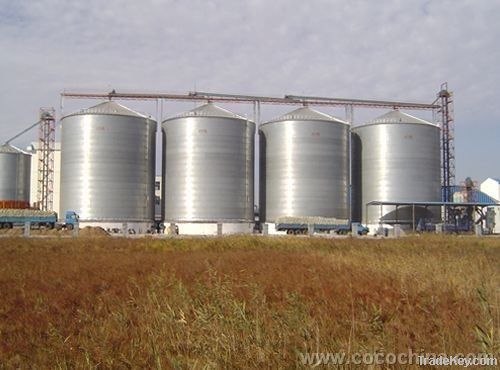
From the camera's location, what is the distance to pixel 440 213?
60.4 metres

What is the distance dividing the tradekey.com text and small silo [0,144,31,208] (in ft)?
257

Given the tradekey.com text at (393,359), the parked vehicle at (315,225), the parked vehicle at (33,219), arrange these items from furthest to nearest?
the parked vehicle at (33,219) < the parked vehicle at (315,225) < the tradekey.com text at (393,359)

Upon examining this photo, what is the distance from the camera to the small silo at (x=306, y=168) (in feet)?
185

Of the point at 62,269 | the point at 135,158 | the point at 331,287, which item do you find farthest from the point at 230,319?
the point at 135,158

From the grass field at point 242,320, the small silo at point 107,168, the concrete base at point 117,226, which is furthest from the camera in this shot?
the small silo at point 107,168

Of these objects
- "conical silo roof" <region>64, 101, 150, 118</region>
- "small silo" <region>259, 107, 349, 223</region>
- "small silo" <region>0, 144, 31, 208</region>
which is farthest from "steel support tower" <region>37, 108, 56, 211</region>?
"small silo" <region>259, 107, 349, 223</region>

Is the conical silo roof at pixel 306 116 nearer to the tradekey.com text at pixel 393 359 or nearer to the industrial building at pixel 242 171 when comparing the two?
the industrial building at pixel 242 171

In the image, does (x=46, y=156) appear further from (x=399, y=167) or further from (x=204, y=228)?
(x=399, y=167)

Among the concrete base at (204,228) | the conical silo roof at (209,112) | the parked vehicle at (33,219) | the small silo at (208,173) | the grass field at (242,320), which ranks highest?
the conical silo roof at (209,112)

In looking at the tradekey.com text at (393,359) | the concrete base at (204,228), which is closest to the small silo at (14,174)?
the concrete base at (204,228)

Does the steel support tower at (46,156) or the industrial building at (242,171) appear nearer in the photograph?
the industrial building at (242,171)

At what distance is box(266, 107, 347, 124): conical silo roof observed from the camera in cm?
5866

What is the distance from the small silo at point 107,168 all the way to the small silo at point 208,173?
11.7 ft

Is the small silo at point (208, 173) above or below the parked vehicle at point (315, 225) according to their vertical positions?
above
